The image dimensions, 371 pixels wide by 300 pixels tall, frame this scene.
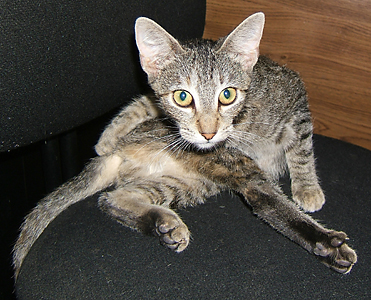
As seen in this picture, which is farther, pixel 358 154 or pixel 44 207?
pixel 358 154

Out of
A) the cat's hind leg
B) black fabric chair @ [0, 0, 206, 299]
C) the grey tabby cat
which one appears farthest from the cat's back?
the cat's hind leg

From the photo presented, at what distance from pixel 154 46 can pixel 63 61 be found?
0.25 m

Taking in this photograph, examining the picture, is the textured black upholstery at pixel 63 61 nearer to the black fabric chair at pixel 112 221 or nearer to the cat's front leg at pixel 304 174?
the black fabric chair at pixel 112 221

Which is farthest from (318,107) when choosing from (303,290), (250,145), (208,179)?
(303,290)

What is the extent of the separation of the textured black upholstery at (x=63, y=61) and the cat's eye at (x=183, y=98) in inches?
8.5

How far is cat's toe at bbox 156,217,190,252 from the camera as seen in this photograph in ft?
2.90

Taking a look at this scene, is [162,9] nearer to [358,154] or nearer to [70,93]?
[70,93]

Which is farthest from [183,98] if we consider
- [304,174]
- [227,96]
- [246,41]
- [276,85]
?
[304,174]

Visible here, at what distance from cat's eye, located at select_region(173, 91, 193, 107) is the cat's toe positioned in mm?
316

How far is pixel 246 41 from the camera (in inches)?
41.5

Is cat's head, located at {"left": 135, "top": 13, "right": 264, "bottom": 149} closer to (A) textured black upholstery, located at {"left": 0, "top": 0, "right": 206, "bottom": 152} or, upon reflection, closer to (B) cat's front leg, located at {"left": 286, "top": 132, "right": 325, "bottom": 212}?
(A) textured black upholstery, located at {"left": 0, "top": 0, "right": 206, "bottom": 152}

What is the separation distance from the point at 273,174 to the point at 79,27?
0.77 meters

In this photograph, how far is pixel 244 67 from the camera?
1095 millimetres

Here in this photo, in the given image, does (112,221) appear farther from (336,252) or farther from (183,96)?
(336,252)
